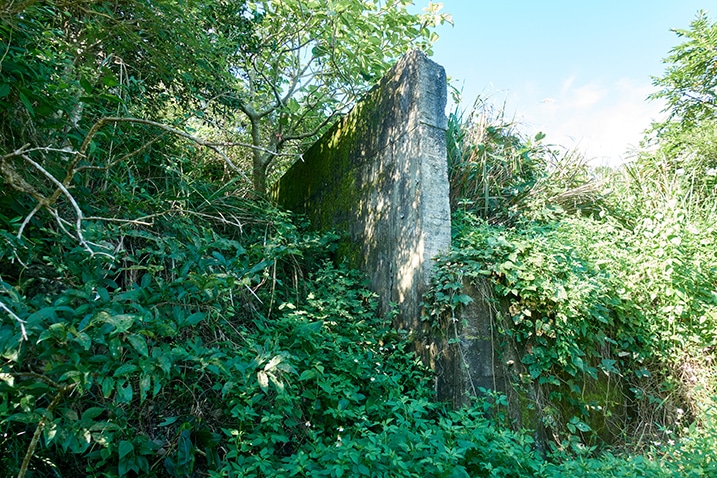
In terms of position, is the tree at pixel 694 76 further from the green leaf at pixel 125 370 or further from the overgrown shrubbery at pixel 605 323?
the green leaf at pixel 125 370

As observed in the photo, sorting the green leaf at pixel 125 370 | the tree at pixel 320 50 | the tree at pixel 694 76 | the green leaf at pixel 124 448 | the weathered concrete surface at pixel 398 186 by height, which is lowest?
the green leaf at pixel 124 448

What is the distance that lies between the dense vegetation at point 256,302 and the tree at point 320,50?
579 mm

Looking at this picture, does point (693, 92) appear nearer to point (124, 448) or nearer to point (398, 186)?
point (398, 186)

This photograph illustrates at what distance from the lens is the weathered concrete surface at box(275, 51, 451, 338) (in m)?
3.13

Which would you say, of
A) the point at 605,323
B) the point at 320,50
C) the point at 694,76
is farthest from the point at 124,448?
the point at 694,76

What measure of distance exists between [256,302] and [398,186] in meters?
1.44

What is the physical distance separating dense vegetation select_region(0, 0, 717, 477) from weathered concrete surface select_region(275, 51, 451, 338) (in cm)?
19

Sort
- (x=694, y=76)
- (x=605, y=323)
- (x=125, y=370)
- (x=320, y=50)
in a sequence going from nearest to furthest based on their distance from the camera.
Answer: (x=125, y=370)
(x=605, y=323)
(x=320, y=50)
(x=694, y=76)

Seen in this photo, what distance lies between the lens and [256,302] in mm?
3438

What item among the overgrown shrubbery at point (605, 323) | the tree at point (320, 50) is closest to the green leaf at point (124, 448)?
the overgrown shrubbery at point (605, 323)

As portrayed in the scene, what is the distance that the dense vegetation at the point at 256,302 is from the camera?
1685 mm

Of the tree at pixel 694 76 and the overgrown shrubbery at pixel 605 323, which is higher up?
the tree at pixel 694 76

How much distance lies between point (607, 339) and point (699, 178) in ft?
11.8

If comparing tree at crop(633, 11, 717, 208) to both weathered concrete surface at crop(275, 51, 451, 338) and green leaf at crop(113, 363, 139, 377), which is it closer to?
weathered concrete surface at crop(275, 51, 451, 338)
